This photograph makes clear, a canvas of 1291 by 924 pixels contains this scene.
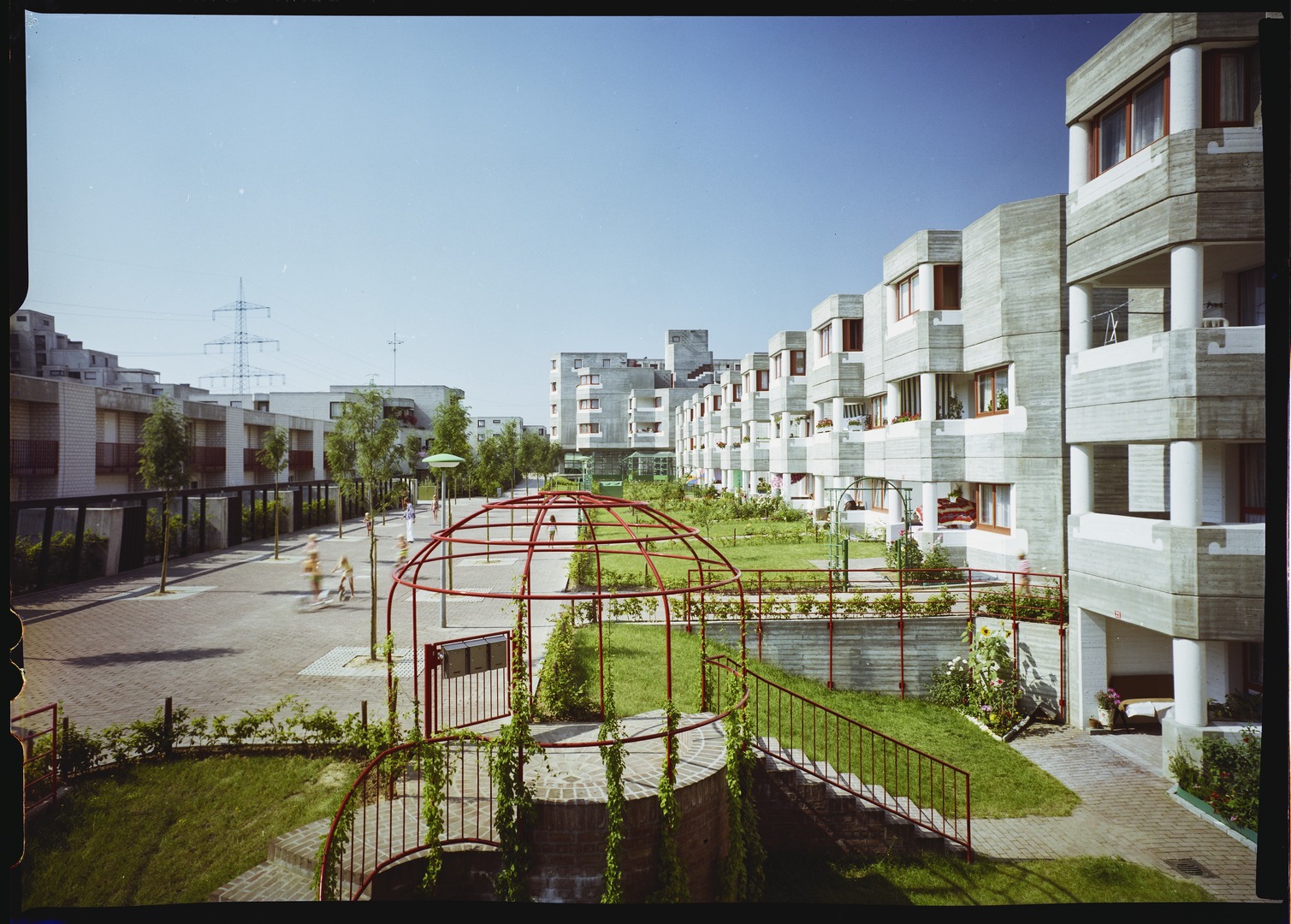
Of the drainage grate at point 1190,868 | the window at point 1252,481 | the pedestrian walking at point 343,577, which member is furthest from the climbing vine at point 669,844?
the pedestrian walking at point 343,577

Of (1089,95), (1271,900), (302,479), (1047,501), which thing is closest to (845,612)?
(1047,501)

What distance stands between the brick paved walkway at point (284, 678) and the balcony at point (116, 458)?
8.33 feet

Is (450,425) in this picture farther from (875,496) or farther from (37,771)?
(875,496)

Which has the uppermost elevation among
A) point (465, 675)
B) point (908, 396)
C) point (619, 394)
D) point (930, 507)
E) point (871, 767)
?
point (619, 394)

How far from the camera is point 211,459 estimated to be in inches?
846

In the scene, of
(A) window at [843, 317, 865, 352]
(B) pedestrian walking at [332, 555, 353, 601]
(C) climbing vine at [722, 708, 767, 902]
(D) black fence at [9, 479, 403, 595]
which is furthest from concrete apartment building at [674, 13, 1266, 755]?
Answer: (B) pedestrian walking at [332, 555, 353, 601]

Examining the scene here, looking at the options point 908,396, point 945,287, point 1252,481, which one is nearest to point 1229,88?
point 1252,481

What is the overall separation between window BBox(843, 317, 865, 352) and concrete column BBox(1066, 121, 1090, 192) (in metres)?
12.0

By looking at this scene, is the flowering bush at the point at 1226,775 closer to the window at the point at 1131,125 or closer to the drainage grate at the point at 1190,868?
the drainage grate at the point at 1190,868

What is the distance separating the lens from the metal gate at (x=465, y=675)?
642cm

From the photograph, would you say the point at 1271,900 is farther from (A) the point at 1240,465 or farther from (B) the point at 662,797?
(A) the point at 1240,465

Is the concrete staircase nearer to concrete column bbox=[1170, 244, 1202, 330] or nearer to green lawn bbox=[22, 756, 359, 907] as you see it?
green lawn bbox=[22, 756, 359, 907]

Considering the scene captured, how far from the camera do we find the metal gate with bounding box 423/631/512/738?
6.42 meters

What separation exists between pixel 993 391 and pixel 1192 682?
820 centimetres
